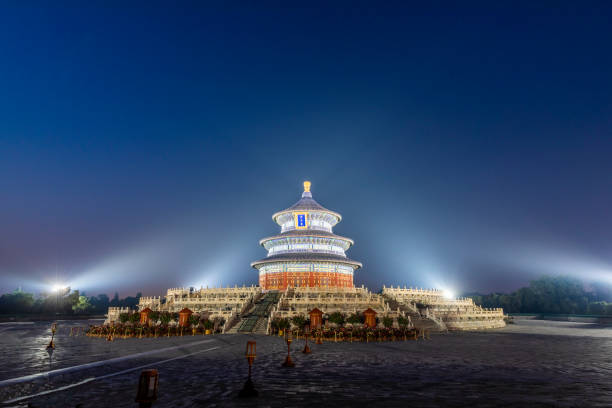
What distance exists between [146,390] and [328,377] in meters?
8.78

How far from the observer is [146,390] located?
23.2ft

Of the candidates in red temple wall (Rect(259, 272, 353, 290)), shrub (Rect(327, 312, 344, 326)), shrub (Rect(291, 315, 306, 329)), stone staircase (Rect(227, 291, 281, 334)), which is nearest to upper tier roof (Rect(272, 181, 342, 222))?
red temple wall (Rect(259, 272, 353, 290))

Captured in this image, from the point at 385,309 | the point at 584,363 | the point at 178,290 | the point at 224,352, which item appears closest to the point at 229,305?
the point at 178,290

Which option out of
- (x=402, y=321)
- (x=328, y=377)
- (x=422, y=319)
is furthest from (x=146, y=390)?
(x=422, y=319)

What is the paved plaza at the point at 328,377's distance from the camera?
10.8 metres

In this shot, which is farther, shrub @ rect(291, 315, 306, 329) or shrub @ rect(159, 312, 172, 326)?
shrub @ rect(159, 312, 172, 326)

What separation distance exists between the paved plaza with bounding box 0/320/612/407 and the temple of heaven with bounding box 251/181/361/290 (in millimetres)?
35369

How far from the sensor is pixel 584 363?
17516 millimetres

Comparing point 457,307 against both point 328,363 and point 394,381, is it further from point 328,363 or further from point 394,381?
point 394,381

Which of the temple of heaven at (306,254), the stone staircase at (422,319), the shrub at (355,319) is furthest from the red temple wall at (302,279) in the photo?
the shrub at (355,319)

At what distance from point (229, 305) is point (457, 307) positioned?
94.6ft

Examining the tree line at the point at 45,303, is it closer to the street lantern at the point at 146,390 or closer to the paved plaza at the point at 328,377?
the paved plaza at the point at 328,377

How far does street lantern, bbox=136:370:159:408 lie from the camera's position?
275 inches

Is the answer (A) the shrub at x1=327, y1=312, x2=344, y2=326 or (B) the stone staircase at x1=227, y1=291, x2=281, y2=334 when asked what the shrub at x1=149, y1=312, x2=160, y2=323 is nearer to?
(B) the stone staircase at x1=227, y1=291, x2=281, y2=334
